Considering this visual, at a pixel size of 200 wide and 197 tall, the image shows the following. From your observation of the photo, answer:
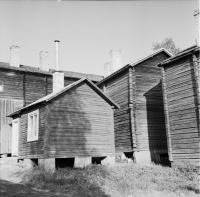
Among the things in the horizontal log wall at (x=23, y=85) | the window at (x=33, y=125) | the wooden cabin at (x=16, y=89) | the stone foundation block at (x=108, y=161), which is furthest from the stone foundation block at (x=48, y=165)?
the horizontal log wall at (x=23, y=85)

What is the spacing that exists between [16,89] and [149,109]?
1183 cm

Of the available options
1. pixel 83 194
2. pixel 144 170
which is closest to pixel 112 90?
pixel 144 170

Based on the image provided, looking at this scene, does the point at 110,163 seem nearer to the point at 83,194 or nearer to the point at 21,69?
the point at 83,194

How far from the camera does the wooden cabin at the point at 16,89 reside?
22.3 metres

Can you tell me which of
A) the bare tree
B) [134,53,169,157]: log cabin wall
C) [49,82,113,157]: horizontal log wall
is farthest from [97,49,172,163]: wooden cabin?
the bare tree

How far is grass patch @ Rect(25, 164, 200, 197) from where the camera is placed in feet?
38.3

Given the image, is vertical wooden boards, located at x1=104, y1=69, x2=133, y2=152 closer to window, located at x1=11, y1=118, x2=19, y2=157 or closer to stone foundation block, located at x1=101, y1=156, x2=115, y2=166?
stone foundation block, located at x1=101, y1=156, x2=115, y2=166

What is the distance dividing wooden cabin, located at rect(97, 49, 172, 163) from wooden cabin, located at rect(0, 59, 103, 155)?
7819mm

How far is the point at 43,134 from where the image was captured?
15711 mm

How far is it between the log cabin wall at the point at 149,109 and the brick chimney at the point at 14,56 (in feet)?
37.4

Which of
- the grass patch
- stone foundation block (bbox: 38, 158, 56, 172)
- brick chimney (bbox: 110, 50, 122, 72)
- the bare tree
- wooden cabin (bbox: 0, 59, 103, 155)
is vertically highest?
the bare tree

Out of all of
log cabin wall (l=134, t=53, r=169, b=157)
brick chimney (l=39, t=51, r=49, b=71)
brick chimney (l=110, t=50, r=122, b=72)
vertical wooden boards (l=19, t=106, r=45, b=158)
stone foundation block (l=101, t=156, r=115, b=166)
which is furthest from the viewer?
brick chimney (l=39, t=51, r=49, b=71)

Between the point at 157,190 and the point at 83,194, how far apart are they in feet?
11.0

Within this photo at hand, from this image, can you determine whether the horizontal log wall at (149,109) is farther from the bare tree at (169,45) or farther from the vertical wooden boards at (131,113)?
the bare tree at (169,45)
